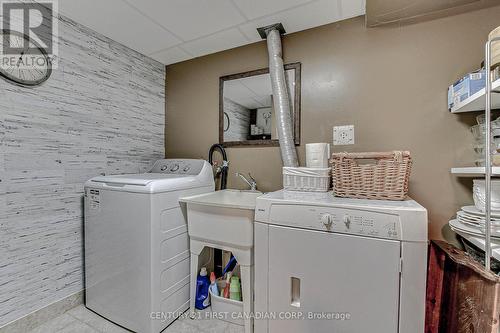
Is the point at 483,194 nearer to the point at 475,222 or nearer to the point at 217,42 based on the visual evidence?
the point at 475,222

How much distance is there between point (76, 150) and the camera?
1.61 metres

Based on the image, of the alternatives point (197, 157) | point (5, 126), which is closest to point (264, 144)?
point (197, 157)

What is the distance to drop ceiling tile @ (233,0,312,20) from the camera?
1.41 meters

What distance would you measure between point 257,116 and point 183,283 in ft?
4.47

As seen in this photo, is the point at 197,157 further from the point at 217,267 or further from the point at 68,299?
the point at 68,299

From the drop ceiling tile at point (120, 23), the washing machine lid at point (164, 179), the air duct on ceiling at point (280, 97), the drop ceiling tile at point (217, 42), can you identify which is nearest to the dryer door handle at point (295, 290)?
the air duct on ceiling at point (280, 97)

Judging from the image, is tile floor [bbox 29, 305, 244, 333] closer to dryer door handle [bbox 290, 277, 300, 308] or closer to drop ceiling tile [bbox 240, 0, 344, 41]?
dryer door handle [bbox 290, 277, 300, 308]

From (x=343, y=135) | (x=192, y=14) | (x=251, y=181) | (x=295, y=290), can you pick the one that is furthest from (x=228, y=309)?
(x=192, y=14)

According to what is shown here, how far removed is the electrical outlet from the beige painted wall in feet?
0.11

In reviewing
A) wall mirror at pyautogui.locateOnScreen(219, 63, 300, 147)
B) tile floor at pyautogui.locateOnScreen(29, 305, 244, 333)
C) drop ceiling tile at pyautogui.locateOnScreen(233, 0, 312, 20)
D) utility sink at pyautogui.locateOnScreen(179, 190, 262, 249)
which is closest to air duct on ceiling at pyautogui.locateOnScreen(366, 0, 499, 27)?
drop ceiling tile at pyautogui.locateOnScreen(233, 0, 312, 20)

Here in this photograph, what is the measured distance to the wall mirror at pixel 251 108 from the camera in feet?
5.75

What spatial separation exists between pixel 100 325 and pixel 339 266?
1.54m

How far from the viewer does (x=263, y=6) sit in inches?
56.9

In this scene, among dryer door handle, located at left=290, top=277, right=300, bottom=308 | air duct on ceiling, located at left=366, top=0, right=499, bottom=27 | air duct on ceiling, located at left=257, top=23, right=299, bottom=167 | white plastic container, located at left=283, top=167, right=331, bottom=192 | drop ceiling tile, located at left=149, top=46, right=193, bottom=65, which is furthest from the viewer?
drop ceiling tile, located at left=149, top=46, right=193, bottom=65
